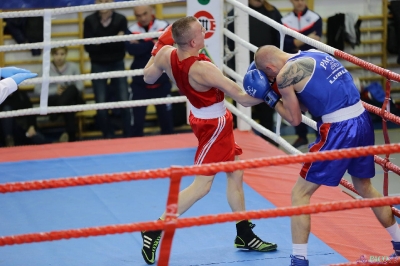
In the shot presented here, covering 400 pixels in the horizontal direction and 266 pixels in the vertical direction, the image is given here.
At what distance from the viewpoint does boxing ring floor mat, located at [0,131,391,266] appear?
3.88m

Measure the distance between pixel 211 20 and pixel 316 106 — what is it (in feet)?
9.12

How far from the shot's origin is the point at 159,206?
4.71 m

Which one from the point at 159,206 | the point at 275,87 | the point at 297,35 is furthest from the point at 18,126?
the point at 275,87

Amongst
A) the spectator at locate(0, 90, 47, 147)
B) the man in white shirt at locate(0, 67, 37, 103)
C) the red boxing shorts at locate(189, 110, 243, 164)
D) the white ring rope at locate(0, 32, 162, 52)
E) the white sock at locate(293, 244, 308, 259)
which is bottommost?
the spectator at locate(0, 90, 47, 147)

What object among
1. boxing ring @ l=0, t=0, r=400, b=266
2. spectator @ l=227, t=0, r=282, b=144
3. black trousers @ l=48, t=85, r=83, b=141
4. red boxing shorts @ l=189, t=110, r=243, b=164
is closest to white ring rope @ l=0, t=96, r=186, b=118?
boxing ring @ l=0, t=0, r=400, b=266

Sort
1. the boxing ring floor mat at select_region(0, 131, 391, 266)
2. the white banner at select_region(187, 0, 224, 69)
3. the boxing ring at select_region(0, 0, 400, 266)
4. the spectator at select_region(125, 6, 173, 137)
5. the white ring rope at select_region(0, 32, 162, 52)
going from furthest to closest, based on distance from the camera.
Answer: the spectator at select_region(125, 6, 173, 137) → the white banner at select_region(187, 0, 224, 69) → the white ring rope at select_region(0, 32, 162, 52) → the boxing ring floor mat at select_region(0, 131, 391, 266) → the boxing ring at select_region(0, 0, 400, 266)

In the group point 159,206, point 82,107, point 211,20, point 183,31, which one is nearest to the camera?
point 183,31

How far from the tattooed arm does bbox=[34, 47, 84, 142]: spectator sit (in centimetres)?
412

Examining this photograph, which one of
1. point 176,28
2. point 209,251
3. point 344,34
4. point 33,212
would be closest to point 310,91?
point 176,28

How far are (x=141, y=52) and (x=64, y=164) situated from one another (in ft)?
4.84

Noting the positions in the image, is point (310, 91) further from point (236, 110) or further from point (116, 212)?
point (236, 110)

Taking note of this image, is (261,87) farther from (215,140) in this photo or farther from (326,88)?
(215,140)

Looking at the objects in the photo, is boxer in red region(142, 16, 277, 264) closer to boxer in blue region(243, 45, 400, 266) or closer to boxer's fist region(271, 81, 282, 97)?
boxer's fist region(271, 81, 282, 97)

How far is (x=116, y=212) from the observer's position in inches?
181
